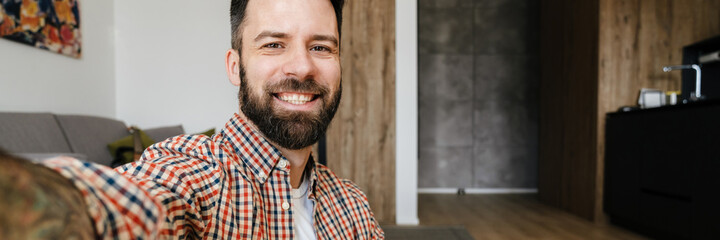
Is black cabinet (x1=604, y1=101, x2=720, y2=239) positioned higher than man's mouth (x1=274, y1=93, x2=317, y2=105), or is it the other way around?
man's mouth (x1=274, y1=93, x2=317, y2=105)

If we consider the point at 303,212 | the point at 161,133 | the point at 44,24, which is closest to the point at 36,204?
the point at 303,212

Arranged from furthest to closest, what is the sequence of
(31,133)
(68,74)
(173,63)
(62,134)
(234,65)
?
(173,63) → (68,74) → (62,134) → (31,133) → (234,65)

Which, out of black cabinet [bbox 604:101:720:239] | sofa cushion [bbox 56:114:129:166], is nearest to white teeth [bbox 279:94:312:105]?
sofa cushion [bbox 56:114:129:166]

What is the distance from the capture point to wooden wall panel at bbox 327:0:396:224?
3.35 m

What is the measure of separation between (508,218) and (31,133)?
11.9 feet

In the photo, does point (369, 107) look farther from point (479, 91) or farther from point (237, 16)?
point (237, 16)

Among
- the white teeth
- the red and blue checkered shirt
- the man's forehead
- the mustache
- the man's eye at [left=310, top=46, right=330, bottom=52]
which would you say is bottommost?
the red and blue checkered shirt

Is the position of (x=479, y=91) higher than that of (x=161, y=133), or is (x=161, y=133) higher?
(x=479, y=91)

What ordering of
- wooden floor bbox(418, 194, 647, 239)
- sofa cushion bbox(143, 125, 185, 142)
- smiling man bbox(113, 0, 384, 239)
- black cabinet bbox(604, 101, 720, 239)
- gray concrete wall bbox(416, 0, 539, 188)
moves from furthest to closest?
gray concrete wall bbox(416, 0, 539, 188)
wooden floor bbox(418, 194, 647, 239)
sofa cushion bbox(143, 125, 185, 142)
black cabinet bbox(604, 101, 720, 239)
smiling man bbox(113, 0, 384, 239)

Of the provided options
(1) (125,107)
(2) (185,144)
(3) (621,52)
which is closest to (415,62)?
(3) (621,52)

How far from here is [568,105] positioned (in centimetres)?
385

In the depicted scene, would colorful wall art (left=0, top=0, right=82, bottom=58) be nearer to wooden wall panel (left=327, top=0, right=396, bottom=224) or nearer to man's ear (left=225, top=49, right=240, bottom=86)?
wooden wall panel (left=327, top=0, right=396, bottom=224)

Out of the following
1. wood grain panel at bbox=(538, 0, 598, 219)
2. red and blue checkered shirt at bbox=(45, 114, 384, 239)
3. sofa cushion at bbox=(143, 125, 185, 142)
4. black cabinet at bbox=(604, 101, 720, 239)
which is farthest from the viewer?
wood grain panel at bbox=(538, 0, 598, 219)

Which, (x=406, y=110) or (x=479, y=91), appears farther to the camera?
(x=479, y=91)
